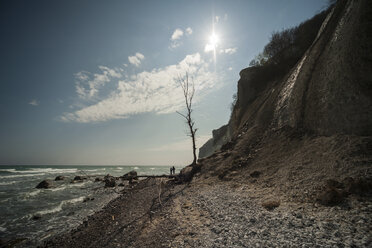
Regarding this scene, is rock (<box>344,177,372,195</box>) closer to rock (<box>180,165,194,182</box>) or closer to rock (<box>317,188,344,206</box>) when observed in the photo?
rock (<box>317,188,344,206</box>)

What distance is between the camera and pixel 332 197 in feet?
19.7

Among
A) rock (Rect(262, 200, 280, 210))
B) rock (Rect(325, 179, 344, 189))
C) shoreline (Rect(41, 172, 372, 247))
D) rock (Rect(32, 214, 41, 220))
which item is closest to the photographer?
shoreline (Rect(41, 172, 372, 247))

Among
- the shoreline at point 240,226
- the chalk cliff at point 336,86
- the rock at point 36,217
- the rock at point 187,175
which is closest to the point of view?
the shoreline at point 240,226

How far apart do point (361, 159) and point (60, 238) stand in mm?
18457

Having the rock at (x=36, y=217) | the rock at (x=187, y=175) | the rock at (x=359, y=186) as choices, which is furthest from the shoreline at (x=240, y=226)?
the rock at (x=187, y=175)

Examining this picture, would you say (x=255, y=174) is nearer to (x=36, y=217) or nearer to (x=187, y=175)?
(x=187, y=175)

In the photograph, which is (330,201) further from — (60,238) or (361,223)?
(60,238)

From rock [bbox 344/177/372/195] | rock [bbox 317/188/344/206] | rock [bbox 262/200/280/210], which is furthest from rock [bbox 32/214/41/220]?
rock [bbox 344/177/372/195]

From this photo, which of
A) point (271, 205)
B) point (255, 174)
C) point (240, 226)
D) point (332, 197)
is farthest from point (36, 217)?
point (332, 197)

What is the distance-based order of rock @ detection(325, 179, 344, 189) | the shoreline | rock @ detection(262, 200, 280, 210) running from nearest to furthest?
1. the shoreline
2. rock @ detection(325, 179, 344, 189)
3. rock @ detection(262, 200, 280, 210)

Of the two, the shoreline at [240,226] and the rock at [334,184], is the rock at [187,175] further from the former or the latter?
the rock at [334,184]

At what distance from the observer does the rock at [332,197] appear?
593cm

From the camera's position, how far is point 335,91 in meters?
10.7

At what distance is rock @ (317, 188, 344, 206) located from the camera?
593 centimetres
